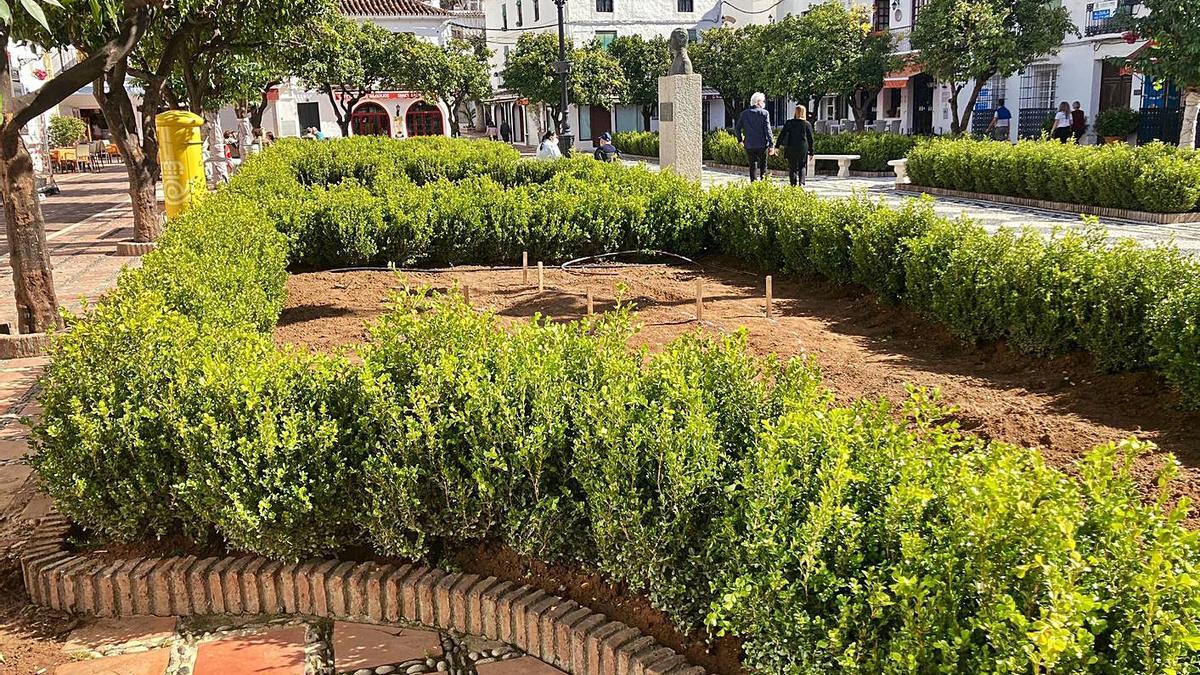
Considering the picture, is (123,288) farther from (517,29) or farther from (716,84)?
(517,29)

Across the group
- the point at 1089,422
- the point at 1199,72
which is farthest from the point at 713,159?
the point at 1089,422

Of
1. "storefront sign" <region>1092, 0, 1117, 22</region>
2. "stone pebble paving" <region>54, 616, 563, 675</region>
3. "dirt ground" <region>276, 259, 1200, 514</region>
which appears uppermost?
"storefront sign" <region>1092, 0, 1117, 22</region>

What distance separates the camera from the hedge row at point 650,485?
7.65ft

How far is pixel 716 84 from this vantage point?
1545 inches

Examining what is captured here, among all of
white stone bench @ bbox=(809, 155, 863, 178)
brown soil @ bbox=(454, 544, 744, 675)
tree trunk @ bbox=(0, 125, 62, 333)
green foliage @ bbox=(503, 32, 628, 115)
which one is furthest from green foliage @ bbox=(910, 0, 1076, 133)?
brown soil @ bbox=(454, 544, 744, 675)

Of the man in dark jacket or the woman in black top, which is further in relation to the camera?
the woman in black top

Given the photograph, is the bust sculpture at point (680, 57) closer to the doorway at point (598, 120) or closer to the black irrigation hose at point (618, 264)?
the black irrigation hose at point (618, 264)

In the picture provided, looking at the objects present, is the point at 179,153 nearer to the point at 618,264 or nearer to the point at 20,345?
the point at 20,345

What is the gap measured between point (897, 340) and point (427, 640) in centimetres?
450

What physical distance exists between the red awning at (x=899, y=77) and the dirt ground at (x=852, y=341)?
2660 centimetres

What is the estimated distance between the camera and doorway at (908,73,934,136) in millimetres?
34531

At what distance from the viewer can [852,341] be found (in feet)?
22.4

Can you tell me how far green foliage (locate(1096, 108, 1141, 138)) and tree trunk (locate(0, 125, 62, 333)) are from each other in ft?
79.2

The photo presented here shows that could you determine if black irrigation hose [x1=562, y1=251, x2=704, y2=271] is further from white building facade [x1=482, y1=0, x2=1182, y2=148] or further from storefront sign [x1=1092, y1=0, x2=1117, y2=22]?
storefront sign [x1=1092, y1=0, x2=1117, y2=22]
